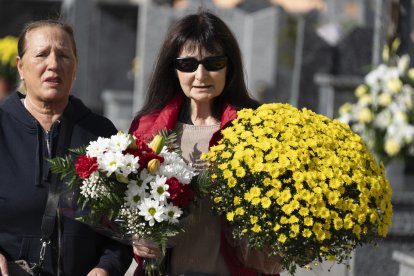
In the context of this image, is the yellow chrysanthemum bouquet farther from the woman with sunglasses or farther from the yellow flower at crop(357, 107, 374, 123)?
the yellow flower at crop(357, 107, 374, 123)

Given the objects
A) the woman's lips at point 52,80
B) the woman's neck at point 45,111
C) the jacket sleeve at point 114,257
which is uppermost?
the woman's lips at point 52,80

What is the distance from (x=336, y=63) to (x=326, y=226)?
1110 cm

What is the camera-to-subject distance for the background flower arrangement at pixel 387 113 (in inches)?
393

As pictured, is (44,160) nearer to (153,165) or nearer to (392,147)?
(153,165)

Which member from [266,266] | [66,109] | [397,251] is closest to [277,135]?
[266,266]

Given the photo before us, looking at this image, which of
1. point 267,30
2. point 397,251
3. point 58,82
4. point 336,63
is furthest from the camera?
point 267,30

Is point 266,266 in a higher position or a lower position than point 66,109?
lower

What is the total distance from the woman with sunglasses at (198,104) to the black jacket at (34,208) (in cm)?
20

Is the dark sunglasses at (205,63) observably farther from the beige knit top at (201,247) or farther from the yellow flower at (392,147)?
the yellow flower at (392,147)

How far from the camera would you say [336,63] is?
15.2 meters

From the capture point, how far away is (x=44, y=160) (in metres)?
4.39

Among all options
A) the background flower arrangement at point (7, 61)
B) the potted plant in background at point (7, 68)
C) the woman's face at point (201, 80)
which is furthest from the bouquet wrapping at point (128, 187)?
the background flower arrangement at point (7, 61)

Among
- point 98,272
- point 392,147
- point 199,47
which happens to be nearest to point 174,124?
point 199,47

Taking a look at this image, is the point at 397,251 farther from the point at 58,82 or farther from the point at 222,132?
the point at 58,82
